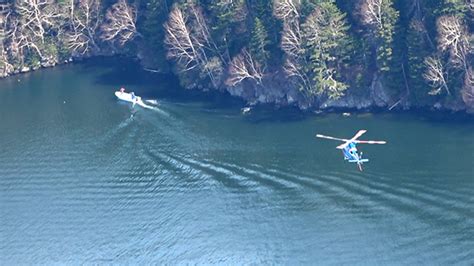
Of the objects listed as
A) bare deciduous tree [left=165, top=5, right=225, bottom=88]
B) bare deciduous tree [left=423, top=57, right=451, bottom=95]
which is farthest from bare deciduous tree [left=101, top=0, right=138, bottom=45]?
bare deciduous tree [left=423, top=57, right=451, bottom=95]

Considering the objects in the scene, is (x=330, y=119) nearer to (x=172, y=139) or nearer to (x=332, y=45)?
(x=332, y=45)

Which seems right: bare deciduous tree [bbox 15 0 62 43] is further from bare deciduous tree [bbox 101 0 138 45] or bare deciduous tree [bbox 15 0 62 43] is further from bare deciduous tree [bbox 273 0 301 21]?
bare deciduous tree [bbox 273 0 301 21]

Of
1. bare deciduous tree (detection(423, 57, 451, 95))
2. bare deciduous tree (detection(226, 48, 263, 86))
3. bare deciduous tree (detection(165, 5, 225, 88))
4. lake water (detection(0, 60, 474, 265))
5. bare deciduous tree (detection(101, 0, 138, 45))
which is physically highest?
bare deciduous tree (detection(101, 0, 138, 45))

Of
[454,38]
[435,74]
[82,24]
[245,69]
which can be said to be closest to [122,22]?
[82,24]

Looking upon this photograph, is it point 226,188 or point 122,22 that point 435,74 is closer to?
point 226,188

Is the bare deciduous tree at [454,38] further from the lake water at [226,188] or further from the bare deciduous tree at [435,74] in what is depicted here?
the lake water at [226,188]

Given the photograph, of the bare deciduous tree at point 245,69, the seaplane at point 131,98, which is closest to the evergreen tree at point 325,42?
the bare deciduous tree at point 245,69

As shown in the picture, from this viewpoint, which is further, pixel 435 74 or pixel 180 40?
pixel 180 40

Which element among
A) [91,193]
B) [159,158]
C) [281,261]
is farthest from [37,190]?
[281,261]
